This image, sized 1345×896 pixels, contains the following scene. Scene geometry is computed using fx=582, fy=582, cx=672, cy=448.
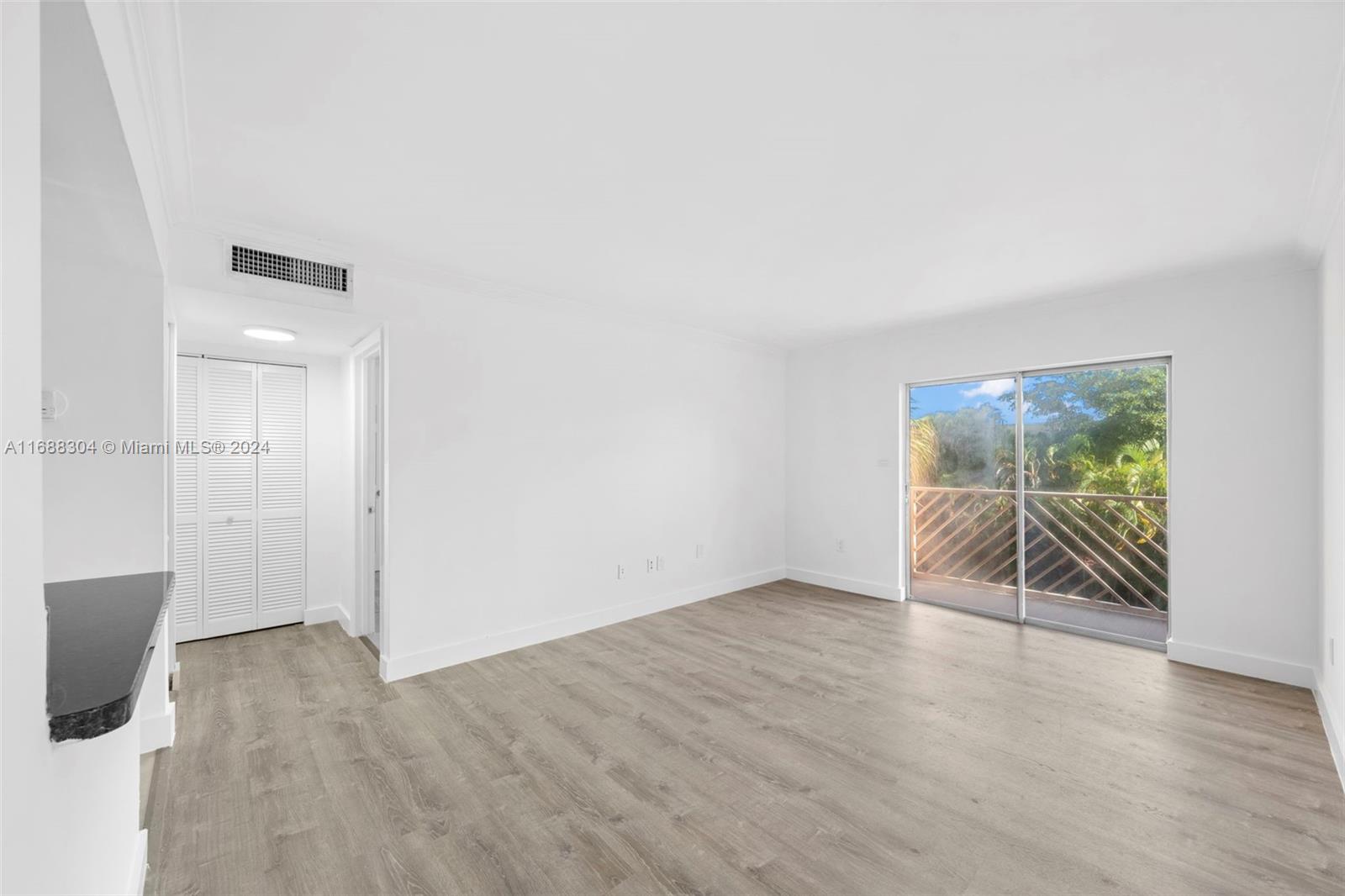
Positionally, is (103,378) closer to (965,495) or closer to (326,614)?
Result: (326,614)

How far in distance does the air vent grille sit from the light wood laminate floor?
90.8 inches

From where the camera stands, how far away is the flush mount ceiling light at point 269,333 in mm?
3674

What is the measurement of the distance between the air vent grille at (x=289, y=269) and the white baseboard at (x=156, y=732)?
2.18m

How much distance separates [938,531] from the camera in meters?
5.30

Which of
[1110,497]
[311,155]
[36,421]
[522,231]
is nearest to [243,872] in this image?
[36,421]

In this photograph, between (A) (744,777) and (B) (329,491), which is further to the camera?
(B) (329,491)

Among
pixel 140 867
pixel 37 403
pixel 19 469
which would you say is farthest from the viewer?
pixel 140 867

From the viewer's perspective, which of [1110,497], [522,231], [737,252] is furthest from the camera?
[1110,497]

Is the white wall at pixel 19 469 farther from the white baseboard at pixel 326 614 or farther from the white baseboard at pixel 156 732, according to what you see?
the white baseboard at pixel 326 614

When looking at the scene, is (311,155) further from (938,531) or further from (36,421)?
(938,531)

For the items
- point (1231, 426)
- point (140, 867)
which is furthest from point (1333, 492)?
point (140, 867)

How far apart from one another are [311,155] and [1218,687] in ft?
17.7

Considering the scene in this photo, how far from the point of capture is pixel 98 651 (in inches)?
44.0

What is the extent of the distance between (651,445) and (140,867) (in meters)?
3.78
